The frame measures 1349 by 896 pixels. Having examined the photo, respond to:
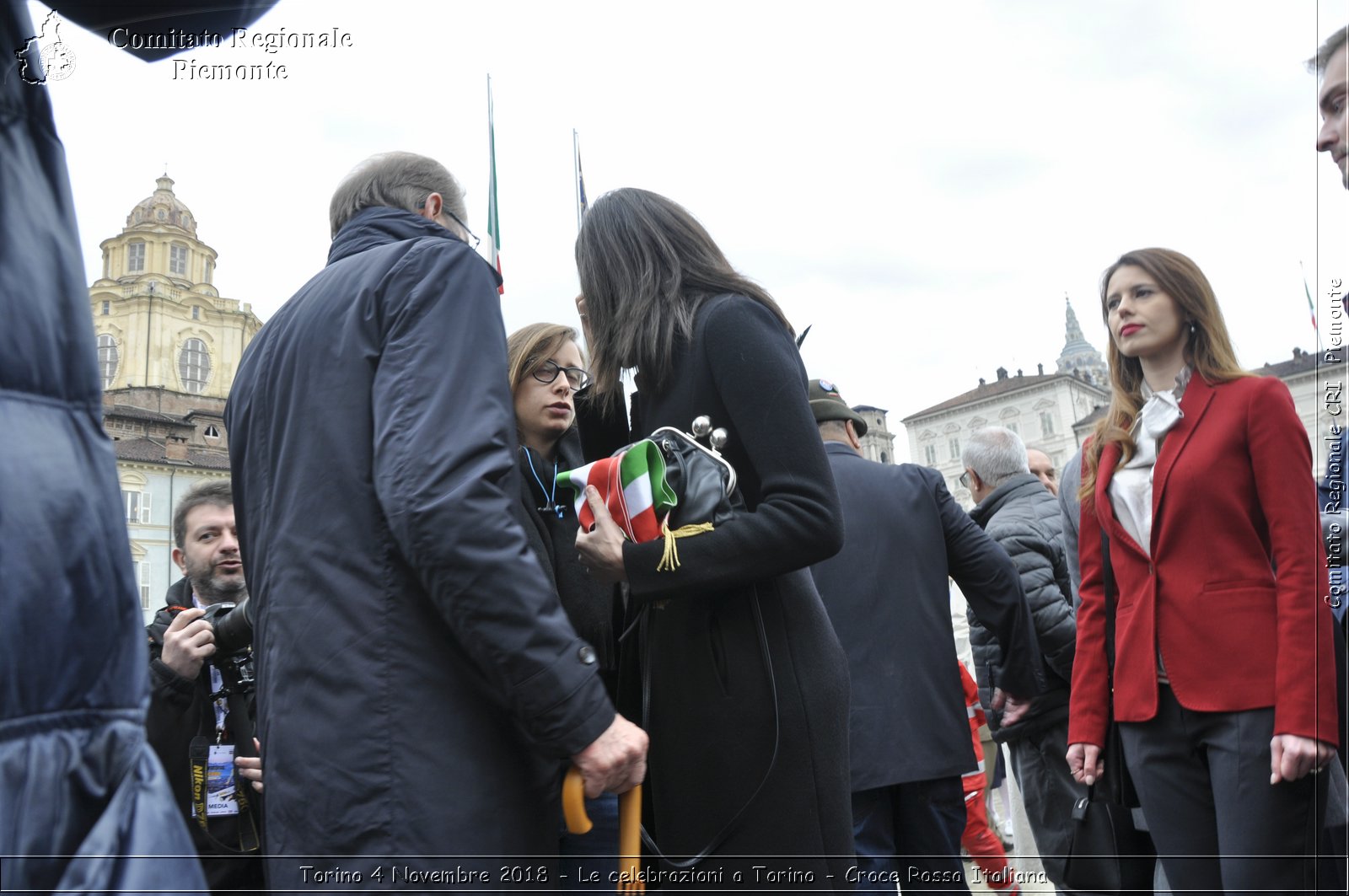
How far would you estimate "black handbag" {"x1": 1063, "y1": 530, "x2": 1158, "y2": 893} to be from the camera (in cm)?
288

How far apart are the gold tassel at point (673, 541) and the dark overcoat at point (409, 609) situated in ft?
0.96

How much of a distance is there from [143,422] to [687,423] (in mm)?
30417

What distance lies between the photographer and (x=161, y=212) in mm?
5535

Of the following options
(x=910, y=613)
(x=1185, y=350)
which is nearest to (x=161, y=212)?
(x=910, y=613)

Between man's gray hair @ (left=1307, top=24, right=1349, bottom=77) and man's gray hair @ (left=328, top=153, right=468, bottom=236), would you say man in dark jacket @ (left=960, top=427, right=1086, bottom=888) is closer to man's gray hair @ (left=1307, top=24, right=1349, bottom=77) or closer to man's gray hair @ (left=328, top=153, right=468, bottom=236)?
man's gray hair @ (left=1307, top=24, right=1349, bottom=77)

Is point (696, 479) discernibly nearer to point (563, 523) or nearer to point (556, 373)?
point (563, 523)

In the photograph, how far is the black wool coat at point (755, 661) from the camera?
6.66ft

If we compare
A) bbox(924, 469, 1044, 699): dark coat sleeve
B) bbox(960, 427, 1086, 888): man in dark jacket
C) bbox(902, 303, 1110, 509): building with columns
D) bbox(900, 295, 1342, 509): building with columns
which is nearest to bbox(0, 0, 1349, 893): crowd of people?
bbox(924, 469, 1044, 699): dark coat sleeve

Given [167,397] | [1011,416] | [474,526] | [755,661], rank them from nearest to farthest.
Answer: [474,526], [755,661], [167,397], [1011,416]

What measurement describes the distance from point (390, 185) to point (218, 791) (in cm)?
185

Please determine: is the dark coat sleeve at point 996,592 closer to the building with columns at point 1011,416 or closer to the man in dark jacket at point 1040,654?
the man in dark jacket at point 1040,654

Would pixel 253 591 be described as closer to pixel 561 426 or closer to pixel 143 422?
pixel 561 426

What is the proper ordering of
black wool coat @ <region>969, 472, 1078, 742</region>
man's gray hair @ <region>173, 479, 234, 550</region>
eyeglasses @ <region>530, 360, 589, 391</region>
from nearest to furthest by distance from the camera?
eyeglasses @ <region>530, 360, 589, 391</region>
man's gray hair @ <region>173, 479, 234, 550</region>
black wool coat @ <region>969, 472, 1078, 742</region>

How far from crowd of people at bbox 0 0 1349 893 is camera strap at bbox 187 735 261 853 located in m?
0.01
